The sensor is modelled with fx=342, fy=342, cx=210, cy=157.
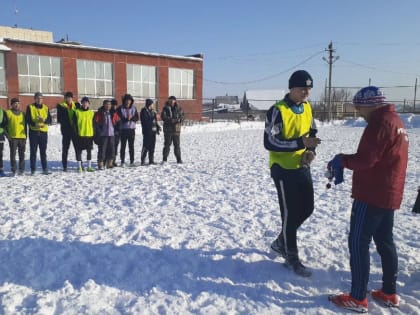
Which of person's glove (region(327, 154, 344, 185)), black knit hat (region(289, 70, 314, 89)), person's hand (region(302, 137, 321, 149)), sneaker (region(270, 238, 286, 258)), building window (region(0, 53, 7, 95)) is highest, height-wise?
building window (region(0, 53, 7, 95))

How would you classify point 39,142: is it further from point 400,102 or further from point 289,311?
point 400,102

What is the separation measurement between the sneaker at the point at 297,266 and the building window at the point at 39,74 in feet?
92.2

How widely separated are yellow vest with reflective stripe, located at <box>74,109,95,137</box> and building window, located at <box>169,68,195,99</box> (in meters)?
26.1

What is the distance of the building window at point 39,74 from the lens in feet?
86.1

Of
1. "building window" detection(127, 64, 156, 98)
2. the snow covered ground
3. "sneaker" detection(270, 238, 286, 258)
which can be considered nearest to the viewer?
the snow covered ground

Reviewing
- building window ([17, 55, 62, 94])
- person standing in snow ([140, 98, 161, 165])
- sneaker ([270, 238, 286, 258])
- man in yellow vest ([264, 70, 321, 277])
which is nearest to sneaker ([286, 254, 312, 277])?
man in yellow vest ([264, 70, 321, 277])

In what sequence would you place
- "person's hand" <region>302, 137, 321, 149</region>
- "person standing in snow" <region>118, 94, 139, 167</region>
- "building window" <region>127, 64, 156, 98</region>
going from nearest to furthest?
"person's hand" <region>302, 137, 321, 149</region> → "person standing in snow" <region>118, 94, 139, 167</region> → "building window" <region>127, 64, 156, 98</region>

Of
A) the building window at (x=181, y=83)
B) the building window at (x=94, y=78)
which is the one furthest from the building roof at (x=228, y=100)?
the building window at (x=94, y=78)

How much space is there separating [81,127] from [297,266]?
21.0 feet

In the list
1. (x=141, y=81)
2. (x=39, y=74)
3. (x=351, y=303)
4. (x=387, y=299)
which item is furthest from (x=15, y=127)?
(x=141, y=81)

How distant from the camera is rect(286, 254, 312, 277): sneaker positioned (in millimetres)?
3373

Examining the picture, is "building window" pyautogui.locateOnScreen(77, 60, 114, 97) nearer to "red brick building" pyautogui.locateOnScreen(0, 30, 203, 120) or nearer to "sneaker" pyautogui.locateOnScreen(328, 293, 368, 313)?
"red brick building" pyautogui.locateOnScreen(0, 30, 203, 120)

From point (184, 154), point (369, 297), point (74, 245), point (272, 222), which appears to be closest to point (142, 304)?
point (74, 245)

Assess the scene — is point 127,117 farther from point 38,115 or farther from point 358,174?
point 358,174
